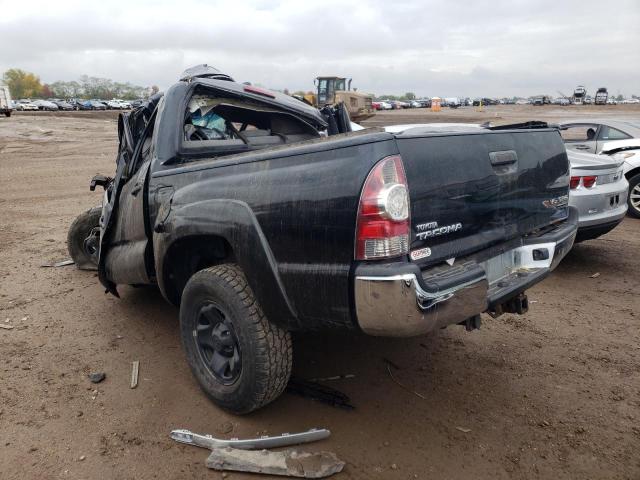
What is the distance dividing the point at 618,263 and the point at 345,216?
5.04 metres

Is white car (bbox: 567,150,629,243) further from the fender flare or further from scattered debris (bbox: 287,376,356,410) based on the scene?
the fender flare

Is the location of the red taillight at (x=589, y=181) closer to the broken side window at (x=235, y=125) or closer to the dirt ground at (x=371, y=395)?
the dirt ground at (x=371, y=395)

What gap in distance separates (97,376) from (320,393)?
5.00 feet

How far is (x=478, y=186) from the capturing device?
2.64m

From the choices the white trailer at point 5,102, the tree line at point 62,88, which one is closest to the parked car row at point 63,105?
the white trailer at point 5,102

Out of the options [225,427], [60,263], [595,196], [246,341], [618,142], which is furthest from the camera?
[618,142]

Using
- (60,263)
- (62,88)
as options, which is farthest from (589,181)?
(62,88)

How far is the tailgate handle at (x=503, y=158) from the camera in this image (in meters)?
2.75

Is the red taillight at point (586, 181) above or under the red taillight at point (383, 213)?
under

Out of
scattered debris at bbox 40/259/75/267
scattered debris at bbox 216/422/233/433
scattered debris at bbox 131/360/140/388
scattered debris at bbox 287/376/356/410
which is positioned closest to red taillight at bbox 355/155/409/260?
scattered debris at bbox 287/376/356/410

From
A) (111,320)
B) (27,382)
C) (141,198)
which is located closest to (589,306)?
(141,198)

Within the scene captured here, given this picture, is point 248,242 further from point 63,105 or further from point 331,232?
point 63,105

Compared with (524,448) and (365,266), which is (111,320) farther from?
(524,448)

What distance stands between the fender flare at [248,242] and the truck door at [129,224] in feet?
2.59
